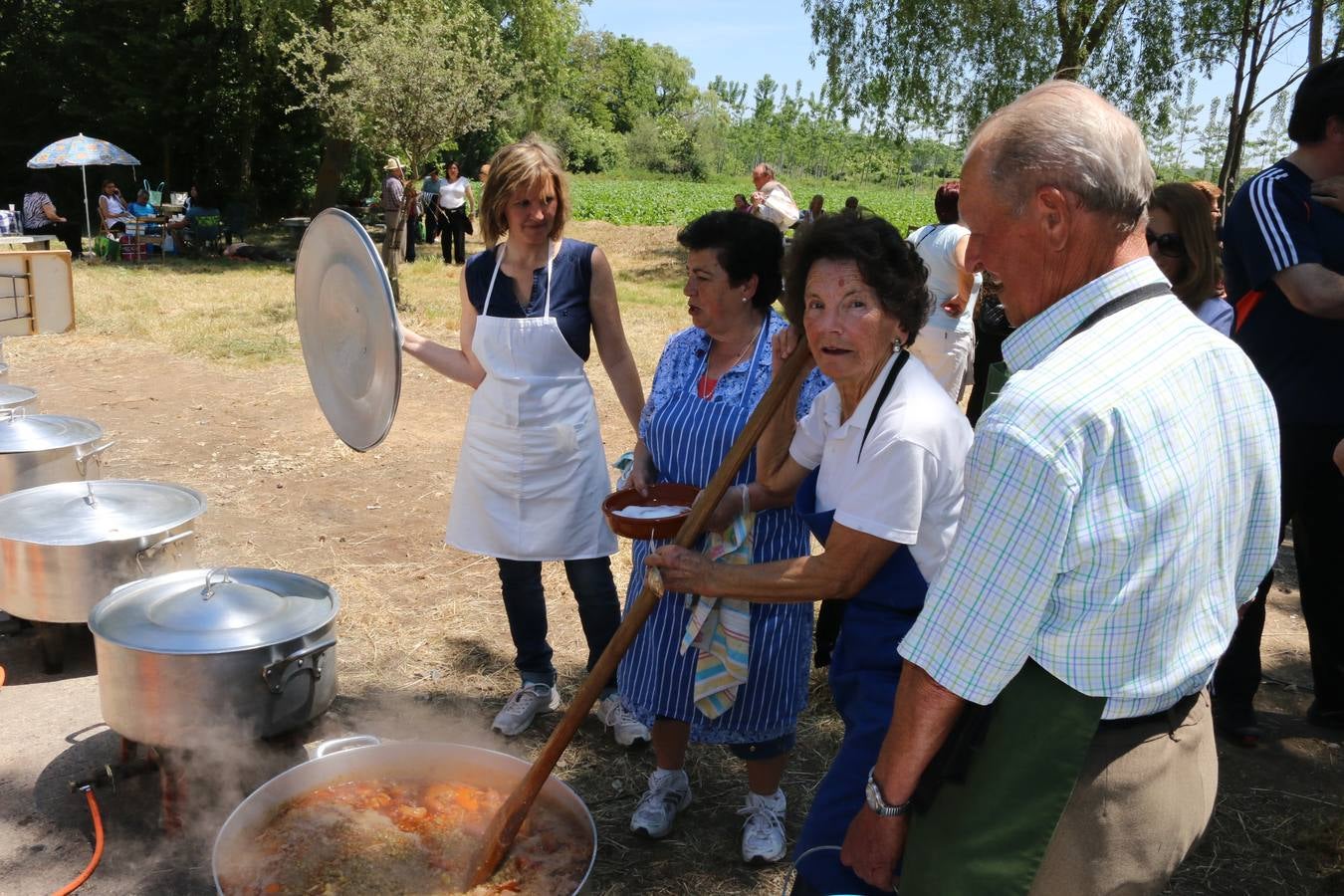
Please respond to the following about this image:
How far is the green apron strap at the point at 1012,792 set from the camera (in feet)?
4.47

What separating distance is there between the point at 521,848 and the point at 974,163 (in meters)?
1.90

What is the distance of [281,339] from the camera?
10414 mm

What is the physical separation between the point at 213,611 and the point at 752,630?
4.74 ft

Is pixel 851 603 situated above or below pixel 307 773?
above

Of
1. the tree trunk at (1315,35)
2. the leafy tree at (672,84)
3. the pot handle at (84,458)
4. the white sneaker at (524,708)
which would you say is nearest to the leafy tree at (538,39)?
the tree trunk at (1315,35)

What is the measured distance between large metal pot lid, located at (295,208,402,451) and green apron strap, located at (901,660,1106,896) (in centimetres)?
161

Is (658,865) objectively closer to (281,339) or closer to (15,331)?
(15,331)

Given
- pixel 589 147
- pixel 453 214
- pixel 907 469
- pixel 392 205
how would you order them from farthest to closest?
1. pixel 589 147
2. pixel 453 214
3. pixel 392 205
4. pixel 907 469

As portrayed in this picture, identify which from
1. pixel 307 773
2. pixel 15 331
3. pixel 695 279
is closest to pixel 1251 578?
pixel 695 279

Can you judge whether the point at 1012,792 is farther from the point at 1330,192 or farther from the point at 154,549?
the point at 154,549

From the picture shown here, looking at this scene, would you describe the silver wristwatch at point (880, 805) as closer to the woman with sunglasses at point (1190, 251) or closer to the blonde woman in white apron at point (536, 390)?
the blonde woman in white apron at point (536, 390)

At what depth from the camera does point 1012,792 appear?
139cm

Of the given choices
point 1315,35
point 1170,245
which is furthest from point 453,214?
point 1170,245

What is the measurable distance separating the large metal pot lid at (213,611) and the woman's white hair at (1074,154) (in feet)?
7.04
